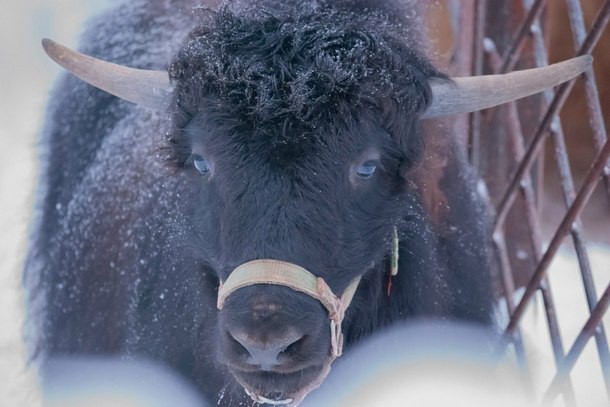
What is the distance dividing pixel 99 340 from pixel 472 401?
1.81 metres

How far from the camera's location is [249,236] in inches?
114

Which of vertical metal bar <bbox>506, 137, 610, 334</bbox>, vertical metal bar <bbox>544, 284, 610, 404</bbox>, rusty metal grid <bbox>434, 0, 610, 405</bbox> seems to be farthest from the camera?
rusty metal grid <bbox>434, 0, 610, 405</bbox>

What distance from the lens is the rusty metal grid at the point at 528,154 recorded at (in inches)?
167

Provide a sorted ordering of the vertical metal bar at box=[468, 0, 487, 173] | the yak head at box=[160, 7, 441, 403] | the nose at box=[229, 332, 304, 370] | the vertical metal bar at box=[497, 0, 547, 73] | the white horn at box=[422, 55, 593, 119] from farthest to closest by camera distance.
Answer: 1. the vertical metal bar at box=[468, 0, 487, 173]
2. the vertical metal bar at box=[497, 0, 547, 73]
3. the white horn at box=[422, 55, 593, 119]
4. the yak head at box=[160, 7, 441, 403]
5. the nose at box=[229, 332, 304, 370]

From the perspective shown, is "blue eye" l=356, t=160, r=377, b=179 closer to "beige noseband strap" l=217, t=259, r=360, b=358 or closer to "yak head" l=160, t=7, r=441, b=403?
"yak head" l=160, t=7, r=441, b=403

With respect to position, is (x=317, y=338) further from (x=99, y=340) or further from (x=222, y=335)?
(x=99, y=340)

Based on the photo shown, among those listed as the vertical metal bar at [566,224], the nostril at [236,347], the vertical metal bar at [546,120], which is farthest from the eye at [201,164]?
the vertical metal bar at [546,120]

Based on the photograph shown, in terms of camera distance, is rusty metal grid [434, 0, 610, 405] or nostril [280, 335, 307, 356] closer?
nostril [280, 335, 307, 356]

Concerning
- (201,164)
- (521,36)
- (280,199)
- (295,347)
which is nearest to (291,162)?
(280,199)

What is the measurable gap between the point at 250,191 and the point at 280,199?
11cm

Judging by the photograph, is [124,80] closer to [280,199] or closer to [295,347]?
[280,199]

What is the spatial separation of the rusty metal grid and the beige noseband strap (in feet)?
5.12

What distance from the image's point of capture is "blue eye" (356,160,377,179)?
309 centimetres

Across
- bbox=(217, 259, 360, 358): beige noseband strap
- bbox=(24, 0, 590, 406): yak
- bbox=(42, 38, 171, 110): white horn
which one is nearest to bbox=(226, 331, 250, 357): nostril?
bbox=(24, 0, 590, 406): yak
